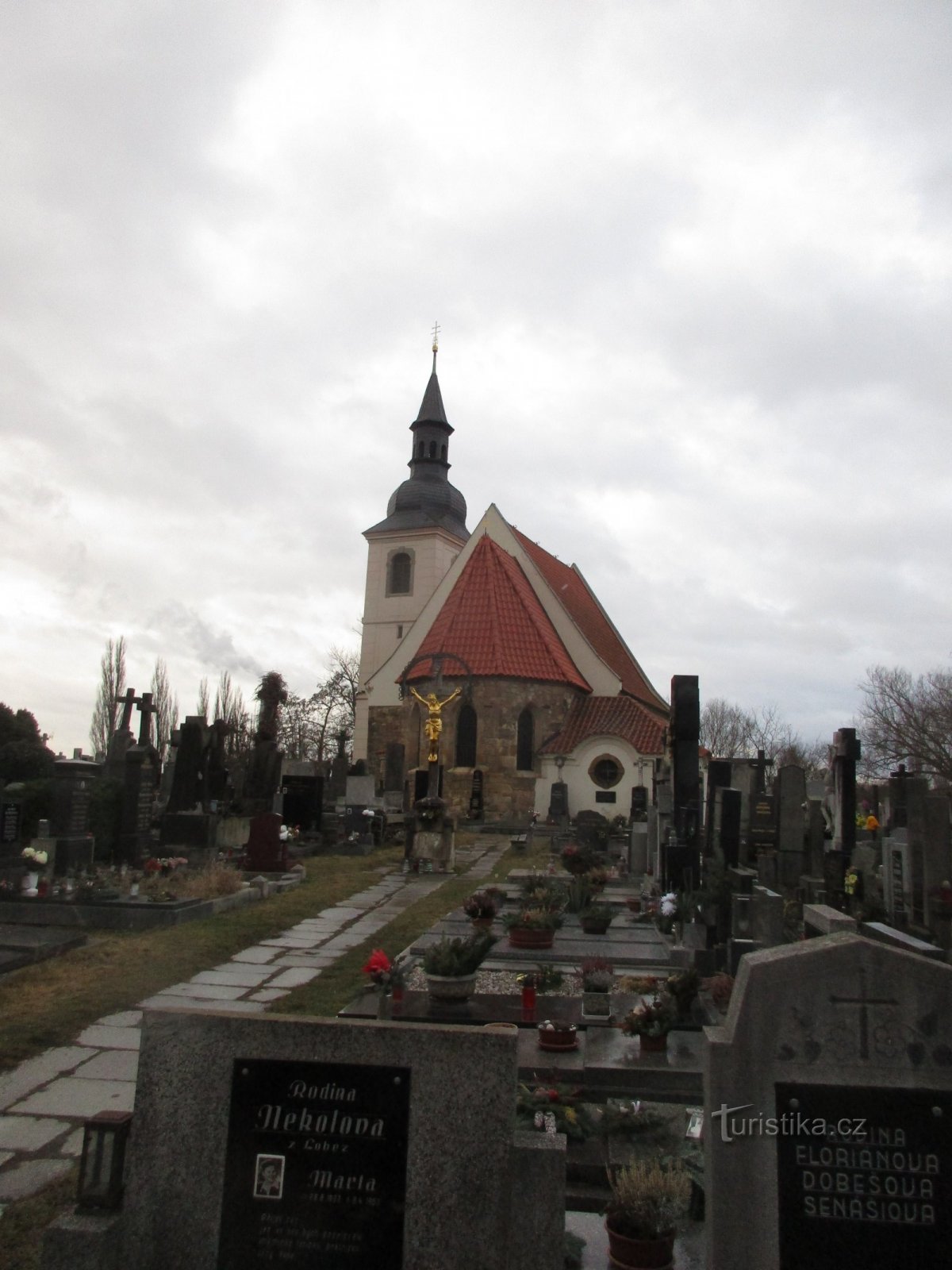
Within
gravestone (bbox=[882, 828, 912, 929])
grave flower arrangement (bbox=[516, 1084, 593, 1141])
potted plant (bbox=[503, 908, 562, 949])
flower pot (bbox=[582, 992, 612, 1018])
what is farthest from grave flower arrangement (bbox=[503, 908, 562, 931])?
grave flower arrangement (bbox=[516, 1084, 593, 1141])

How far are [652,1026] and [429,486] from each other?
3882 cm

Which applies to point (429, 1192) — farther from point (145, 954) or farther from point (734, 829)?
point (734, 829)

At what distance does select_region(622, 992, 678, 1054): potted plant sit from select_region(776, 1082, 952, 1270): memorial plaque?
277 cm

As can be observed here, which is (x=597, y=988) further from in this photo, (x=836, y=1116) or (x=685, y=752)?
(x=685, y=752)

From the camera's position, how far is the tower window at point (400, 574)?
41.6 m

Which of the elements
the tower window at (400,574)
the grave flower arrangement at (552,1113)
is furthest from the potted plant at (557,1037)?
the tower window at (400,574)

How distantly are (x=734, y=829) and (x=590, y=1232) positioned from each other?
350 inches

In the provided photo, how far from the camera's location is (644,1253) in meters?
3.32

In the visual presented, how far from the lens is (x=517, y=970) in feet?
28.1

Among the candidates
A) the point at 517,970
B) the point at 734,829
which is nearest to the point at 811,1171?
the point at 517,970

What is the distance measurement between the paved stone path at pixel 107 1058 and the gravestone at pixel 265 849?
137 inches

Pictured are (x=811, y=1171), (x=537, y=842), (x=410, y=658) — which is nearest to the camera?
(x=811, y=1171)

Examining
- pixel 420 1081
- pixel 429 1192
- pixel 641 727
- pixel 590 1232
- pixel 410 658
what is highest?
pixel 410 658

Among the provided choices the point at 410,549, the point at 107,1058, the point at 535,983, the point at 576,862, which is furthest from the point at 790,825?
the point at 410,549
